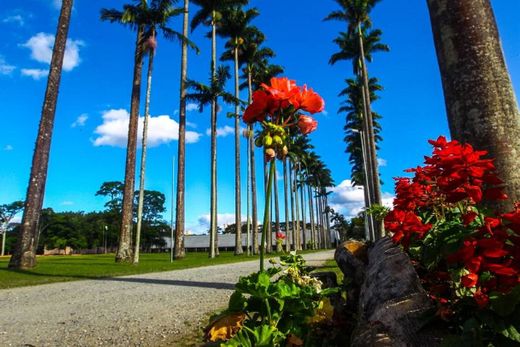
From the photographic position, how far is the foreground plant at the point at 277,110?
178 centimetres

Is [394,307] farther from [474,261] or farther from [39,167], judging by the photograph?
[39,167]

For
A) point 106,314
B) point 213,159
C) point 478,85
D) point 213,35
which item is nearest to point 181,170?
point 213,159

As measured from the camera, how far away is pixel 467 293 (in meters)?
1.55

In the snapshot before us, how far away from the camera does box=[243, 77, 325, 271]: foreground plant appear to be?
70.0 inches

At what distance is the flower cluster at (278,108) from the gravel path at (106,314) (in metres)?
2.88

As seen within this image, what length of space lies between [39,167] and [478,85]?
17348mm

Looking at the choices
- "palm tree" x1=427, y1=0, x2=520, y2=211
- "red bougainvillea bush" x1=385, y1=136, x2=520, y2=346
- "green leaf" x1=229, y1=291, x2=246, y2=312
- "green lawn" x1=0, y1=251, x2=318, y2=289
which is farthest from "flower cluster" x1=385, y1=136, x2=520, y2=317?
"green lawn" x1=0, y1=251, x2=318, y2=289

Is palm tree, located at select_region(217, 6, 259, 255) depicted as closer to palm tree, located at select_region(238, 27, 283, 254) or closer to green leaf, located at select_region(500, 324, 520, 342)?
palm tree, located at select_region(238, 27, 283, 254)

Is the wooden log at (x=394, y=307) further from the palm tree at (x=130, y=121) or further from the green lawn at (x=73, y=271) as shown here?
the palm tree at (x=130, y=121)

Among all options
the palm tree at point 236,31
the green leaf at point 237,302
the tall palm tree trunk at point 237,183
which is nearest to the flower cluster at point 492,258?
the green leaf at point 237,302

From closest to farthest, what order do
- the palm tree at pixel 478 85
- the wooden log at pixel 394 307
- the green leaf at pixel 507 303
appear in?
the green leaf at pixel 507 303, the wooden log at pixel 394 307, the palm tree at pixel 478 85

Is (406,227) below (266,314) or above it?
above

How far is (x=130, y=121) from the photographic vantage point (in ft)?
74.9

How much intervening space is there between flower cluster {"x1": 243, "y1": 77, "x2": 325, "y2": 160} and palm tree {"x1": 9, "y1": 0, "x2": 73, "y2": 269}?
54.6ft
